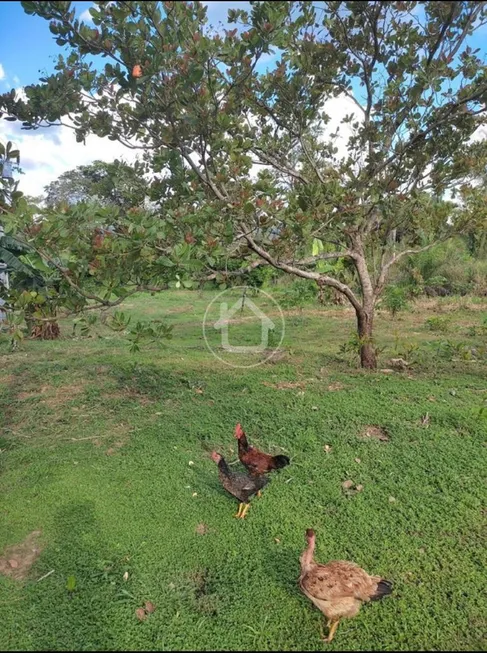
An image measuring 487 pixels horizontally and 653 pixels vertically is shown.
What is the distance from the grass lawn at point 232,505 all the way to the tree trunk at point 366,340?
0.66 ft

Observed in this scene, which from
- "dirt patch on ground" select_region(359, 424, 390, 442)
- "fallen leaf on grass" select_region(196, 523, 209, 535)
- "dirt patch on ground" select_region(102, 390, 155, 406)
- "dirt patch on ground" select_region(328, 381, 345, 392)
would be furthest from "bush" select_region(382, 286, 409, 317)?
"fallen leaf on grass" select_region(196, 523, 209, 535)

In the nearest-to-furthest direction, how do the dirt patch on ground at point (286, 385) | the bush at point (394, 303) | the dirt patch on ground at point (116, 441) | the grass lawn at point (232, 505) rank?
the grass lawn at point (232, 505) → the dirt patch on ground at point (116, 441) → the dirt patch on ground at point (286, 385) → the bush at point (394, 303)

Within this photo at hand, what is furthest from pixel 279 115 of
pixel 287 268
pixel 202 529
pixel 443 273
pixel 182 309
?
pixel 443 273

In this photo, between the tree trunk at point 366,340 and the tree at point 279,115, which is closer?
the tree at point 279,115

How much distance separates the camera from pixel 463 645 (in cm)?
212

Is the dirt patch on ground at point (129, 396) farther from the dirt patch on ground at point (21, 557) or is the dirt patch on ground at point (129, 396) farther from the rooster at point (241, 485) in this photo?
the dirt patch on ground at point (21, 557)

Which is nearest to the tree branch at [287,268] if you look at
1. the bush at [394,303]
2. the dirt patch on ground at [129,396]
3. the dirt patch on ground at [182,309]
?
the dirt patch on ground at [129,396]

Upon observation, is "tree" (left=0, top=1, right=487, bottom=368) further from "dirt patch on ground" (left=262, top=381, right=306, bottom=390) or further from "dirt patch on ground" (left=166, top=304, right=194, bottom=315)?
"dirt patch on ground" (left=166, top=304, right=194, bottom=315)

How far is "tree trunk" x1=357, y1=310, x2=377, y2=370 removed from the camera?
530 cm

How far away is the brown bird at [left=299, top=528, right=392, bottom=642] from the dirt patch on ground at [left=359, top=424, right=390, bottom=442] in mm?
1731

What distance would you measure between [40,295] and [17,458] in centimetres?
154

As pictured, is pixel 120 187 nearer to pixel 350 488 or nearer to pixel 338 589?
pixel 350 488

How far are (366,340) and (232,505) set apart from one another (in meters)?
2.78

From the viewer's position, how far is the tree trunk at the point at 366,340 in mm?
5297
